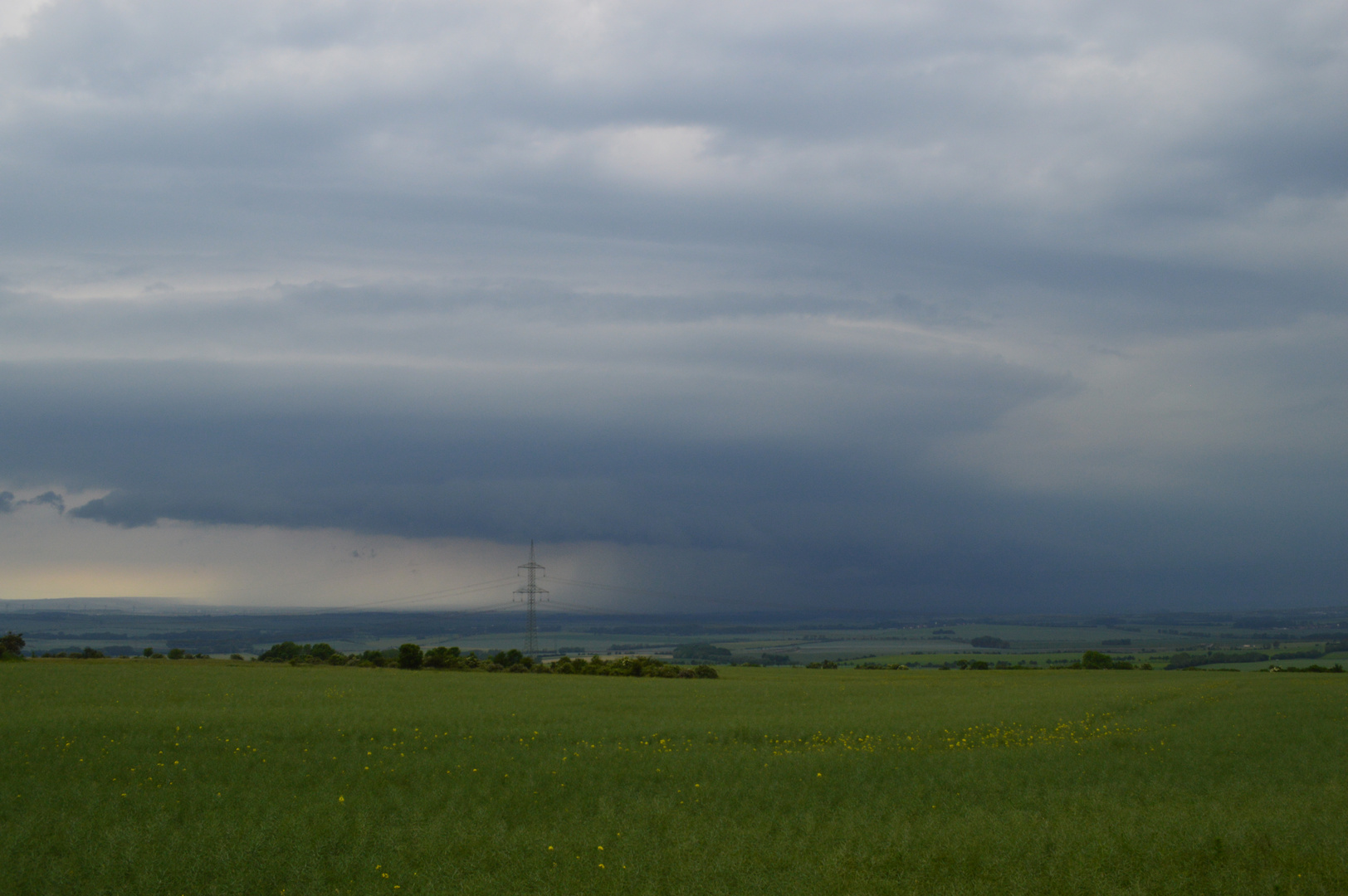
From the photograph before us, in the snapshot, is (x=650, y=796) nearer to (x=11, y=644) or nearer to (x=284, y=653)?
(x=11, y=644)

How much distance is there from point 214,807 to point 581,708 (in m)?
21.6

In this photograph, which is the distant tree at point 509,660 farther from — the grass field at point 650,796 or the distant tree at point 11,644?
the grass field at point 650,796

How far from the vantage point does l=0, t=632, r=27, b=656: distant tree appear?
73.6 meters

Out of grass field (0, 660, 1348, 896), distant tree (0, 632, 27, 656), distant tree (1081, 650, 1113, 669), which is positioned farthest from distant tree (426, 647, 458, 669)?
distant tree (1081, 650, 1113, 669)

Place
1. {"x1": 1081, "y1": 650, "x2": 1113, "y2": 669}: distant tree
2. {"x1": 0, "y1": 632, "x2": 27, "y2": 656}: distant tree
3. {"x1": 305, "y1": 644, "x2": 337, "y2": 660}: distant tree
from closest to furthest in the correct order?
{"x1": 0, "y1": 632, "x2": 27, "y2": 656}: distant tree, {"x1": 305, "y1": 644, "x2": 337, "y2": 660}: distant tree, {"x1": 1081, "y1": 650, "x2": 1113, "y2": 669}: distant tree

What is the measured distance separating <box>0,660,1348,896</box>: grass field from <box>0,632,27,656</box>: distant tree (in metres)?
35.1

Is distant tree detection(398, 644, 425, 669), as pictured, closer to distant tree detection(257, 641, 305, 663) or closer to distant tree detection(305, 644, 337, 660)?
distant tree detection(305, 644, 337, 660)

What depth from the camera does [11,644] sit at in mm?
75500

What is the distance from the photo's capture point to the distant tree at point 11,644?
73550mm

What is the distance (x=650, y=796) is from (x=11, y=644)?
245 ft

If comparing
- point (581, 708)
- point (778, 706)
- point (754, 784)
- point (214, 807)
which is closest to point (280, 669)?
point (581, 708)

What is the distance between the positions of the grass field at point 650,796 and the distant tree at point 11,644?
35108 millimetres

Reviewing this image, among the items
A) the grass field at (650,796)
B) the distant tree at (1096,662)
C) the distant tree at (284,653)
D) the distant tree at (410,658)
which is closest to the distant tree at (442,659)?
the distant tree at (410,658)

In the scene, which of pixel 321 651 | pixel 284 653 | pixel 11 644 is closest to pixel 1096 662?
pixel 321 651
